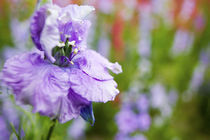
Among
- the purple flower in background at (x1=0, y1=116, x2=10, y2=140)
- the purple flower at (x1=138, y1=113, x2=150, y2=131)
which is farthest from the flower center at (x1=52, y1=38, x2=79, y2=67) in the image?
the purple flower at (x1=138, y1=113, x2=150, y2=131)

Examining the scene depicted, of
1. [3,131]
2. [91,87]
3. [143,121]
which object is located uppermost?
[91,87]

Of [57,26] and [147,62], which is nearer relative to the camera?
[57,26]

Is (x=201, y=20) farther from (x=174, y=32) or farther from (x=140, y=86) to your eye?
(x=140, y=86)

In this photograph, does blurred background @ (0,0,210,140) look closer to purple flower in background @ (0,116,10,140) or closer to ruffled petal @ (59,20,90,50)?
purple flower in background @ (0,116,10,140)

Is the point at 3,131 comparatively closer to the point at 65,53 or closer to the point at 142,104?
the point at 65,53

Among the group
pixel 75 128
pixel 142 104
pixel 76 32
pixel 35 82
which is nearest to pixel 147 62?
pixel 142 104

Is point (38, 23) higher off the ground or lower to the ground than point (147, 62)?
higher
